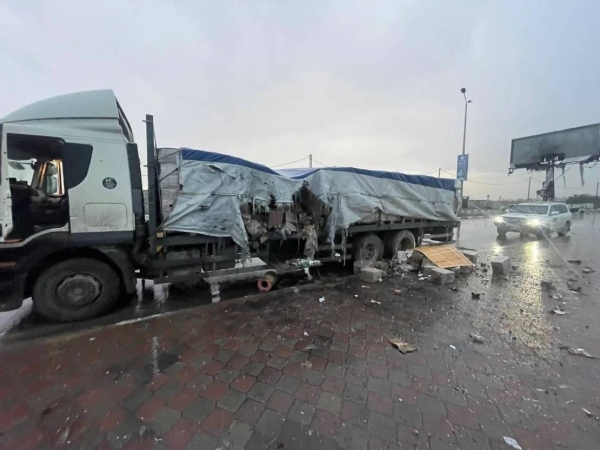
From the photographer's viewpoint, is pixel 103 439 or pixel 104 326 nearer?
pixel 103 439

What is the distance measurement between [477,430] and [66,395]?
3.53 metres

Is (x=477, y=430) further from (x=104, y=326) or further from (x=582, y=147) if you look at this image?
(x=582, y=147)

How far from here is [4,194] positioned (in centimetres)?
311

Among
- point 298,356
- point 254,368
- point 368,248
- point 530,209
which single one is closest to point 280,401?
point 254,368

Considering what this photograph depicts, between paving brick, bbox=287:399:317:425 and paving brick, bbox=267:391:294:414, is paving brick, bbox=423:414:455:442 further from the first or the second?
paving brick, bbox=267:391:294:414

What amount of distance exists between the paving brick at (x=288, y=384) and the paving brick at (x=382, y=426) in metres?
0.71

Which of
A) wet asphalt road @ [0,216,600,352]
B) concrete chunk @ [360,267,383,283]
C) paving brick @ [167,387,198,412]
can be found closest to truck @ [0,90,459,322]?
wet asphalt road @ [0,216,600,352]

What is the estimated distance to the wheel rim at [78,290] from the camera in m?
3.57

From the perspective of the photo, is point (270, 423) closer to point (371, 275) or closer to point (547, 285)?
point (371, 275)

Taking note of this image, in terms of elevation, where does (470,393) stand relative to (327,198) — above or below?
below

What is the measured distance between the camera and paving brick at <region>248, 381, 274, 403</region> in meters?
2.22

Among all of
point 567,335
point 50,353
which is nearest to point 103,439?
point 50,353

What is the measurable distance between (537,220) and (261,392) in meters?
15.4

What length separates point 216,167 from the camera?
4258 millimetres
